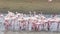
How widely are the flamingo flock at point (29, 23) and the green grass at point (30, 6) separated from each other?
623mm

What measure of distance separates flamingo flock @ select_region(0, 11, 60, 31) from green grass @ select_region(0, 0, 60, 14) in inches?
24.5

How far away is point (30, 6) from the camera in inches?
193

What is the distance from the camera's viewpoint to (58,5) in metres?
5.09

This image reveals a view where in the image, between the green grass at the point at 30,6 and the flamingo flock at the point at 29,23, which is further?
the green grass at the point at 30,6

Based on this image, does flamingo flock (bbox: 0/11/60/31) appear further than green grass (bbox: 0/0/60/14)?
No

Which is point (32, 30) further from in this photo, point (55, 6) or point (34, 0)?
point (34, 0)

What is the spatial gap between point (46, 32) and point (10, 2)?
166cm

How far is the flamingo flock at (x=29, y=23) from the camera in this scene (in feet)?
12.8

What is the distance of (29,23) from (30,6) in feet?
3.47

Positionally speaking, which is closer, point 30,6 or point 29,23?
point 29,23

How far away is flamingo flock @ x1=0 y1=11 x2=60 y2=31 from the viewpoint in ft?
12.8

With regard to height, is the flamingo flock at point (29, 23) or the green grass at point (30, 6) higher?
the green grass at point (30, 6)

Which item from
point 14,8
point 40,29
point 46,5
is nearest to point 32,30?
point 40,29

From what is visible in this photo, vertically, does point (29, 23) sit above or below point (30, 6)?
below
